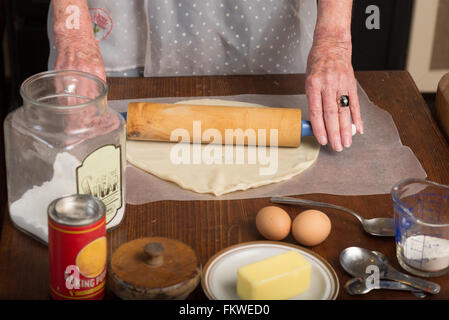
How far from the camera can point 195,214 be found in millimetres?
1080

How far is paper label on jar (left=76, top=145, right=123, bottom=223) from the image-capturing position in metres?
0.92

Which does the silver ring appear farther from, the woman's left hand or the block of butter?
the block of butter

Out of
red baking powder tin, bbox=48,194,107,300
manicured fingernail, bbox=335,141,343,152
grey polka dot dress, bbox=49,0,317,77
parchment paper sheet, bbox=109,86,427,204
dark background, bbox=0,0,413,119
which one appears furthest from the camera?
dark background, bbox=0,0,413,119

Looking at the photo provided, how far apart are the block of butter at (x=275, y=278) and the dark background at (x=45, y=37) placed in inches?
79.0

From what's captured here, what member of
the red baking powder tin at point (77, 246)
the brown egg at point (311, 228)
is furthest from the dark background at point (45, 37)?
the red baking powder tin at point (77, 246)

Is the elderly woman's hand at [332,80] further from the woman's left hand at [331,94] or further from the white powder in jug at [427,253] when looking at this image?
the white powder in jug at [427,253]

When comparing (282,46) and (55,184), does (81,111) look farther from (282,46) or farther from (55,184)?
(282,46)

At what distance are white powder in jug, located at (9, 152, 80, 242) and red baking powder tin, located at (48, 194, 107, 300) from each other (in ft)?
0.43

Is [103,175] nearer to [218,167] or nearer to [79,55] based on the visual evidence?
[218,167]

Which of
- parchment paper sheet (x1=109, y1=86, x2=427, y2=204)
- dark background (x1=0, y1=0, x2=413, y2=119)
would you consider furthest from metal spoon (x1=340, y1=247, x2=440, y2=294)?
dark background (x1=0, y1=0, x2=413, y2=119)

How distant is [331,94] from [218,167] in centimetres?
30

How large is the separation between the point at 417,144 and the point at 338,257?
17.6 inches

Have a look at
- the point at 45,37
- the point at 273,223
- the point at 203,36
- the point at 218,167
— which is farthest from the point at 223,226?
the point at 45,37

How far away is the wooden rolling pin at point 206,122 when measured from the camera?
1.29 m
